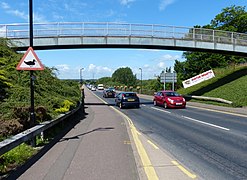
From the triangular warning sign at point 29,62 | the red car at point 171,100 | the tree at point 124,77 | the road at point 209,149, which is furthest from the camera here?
the tree at point 124,77

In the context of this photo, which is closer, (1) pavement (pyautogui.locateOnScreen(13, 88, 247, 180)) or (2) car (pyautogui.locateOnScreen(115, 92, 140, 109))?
(1) pavement (pyautogui.locateOnScreen(13, 88, 247, 180))

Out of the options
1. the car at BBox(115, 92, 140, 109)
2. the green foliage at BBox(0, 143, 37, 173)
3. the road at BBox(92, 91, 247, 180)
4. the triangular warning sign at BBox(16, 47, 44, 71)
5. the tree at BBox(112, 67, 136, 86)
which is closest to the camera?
the road at BBox(92, 91, 247, 180)

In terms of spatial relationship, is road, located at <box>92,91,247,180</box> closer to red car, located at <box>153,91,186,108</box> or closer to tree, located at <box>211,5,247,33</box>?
red car, located at <box>153,91,186,108</box>

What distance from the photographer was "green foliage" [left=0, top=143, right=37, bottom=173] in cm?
599

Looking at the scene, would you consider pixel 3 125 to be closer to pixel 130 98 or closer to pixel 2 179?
pixel 2 179

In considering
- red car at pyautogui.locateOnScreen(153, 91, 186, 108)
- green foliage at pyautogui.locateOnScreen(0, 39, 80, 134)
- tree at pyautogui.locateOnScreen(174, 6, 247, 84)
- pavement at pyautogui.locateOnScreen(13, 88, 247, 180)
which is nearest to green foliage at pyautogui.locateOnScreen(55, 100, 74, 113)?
green foliage at pyautogui.locateOnScreen(0, 39, 80, 134)

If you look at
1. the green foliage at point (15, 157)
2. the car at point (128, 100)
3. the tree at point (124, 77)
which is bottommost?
the green foliage at point (15, 157)

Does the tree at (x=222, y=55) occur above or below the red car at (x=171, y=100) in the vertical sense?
above

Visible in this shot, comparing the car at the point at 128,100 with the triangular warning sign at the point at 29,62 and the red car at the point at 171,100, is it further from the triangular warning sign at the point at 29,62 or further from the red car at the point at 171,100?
the triangular warning sign at the point at 29,62

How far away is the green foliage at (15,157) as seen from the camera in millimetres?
5987

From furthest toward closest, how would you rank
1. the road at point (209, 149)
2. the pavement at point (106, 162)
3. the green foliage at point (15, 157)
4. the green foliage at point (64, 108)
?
the green foliage at point (64, 108) → the green foliage at point (15, 157) → the road at point (209, 149) → the pavement at point (106, 162)

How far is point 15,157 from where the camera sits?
6488 millimetres

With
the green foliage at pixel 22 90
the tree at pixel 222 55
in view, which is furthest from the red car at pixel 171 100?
the tree at pixel 222 55

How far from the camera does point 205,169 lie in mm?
5934
